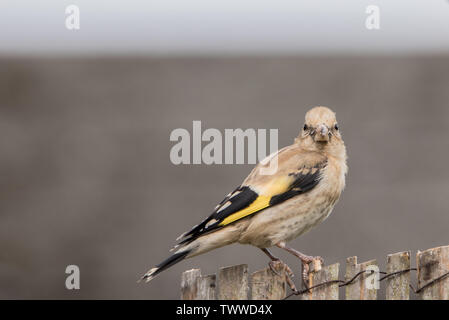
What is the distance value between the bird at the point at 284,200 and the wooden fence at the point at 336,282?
92 millimetres

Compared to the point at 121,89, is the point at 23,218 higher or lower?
lower

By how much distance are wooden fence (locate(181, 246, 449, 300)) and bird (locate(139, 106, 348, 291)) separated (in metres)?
0.09

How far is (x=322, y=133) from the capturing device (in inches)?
156

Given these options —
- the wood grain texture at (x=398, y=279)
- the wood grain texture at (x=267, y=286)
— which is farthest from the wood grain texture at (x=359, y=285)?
the wood grain texture at (x=267, y=286)

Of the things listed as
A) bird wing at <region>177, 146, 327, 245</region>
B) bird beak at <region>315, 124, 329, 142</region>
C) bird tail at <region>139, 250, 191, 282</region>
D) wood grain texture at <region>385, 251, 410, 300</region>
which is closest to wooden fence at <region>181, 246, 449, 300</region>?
wood grain texture at <region>385, 251, 410, 300</region>

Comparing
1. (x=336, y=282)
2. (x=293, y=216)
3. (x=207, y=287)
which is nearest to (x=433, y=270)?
(x=336, y=282)

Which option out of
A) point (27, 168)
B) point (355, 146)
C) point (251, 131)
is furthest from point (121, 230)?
point (355, 146)

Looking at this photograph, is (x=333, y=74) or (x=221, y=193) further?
(x=333, y=74)

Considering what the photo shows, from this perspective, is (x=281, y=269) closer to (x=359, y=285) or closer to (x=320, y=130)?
(x=359, y=285)

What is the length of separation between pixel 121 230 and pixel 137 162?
2.03ft

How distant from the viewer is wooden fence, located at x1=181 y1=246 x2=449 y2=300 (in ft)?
11.6

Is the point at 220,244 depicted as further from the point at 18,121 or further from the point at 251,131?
the point at 18,121

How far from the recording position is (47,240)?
19.7 ft

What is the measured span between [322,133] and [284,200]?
0.43 metres
